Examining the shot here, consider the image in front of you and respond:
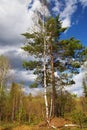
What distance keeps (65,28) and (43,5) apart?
9.04 metres

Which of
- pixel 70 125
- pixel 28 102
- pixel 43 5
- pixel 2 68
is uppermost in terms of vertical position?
pixel 43 5

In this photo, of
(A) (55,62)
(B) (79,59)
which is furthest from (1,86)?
(B) (79,59)

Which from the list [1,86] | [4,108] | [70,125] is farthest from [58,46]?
[4,108]

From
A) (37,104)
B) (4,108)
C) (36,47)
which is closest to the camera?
(36,47)

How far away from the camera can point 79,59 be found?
2984 cm

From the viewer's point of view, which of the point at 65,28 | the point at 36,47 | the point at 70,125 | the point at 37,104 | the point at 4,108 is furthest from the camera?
the point at 37,104

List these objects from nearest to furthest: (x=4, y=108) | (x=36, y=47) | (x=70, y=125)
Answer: (x=70, y=125), (x=36, y=47), (x=4, y=108)

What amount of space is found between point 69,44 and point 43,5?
678 cm

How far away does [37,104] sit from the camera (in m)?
66.8

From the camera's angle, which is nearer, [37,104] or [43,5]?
[43,5]

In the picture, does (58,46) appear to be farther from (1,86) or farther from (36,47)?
(1,86)

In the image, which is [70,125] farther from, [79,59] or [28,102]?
[28,102]

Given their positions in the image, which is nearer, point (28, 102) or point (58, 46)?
point (58, 46)

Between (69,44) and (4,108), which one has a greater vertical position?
(69,44)
